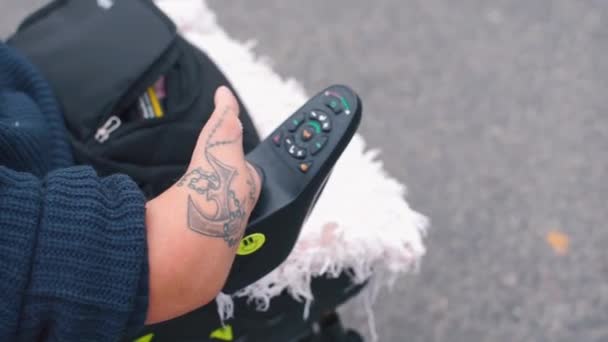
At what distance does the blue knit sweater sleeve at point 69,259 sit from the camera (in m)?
0.47

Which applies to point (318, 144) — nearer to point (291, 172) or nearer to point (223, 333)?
point (291, 172)

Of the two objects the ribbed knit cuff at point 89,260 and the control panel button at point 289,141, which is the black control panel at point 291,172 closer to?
the control panel button at point 289,141

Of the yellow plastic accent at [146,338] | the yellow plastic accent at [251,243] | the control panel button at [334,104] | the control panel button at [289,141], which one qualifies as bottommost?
the yellow plastic accent at [146,338]

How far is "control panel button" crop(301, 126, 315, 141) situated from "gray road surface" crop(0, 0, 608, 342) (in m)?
0.66

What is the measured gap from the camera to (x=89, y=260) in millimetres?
477

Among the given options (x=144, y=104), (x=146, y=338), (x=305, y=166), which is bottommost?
(x=146, y=338)

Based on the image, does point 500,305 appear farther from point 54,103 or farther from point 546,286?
point 54,103

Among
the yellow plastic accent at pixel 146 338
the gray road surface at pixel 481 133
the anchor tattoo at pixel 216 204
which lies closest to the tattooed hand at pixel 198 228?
the anchor tattoo at pixel 216 204

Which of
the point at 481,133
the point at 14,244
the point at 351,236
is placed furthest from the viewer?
the point at 481,133

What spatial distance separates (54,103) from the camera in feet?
2.30

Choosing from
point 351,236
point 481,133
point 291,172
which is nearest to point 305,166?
point 291,172

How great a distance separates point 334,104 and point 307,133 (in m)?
0.04

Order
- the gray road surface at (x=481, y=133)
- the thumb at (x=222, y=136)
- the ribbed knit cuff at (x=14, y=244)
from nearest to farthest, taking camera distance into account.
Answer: the ribbed knit cuff at (x=14, y=244) < the thumb at (x=222, y=136) < the gray road surface at (x=481, y=133)

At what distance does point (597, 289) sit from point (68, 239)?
1.03 m
